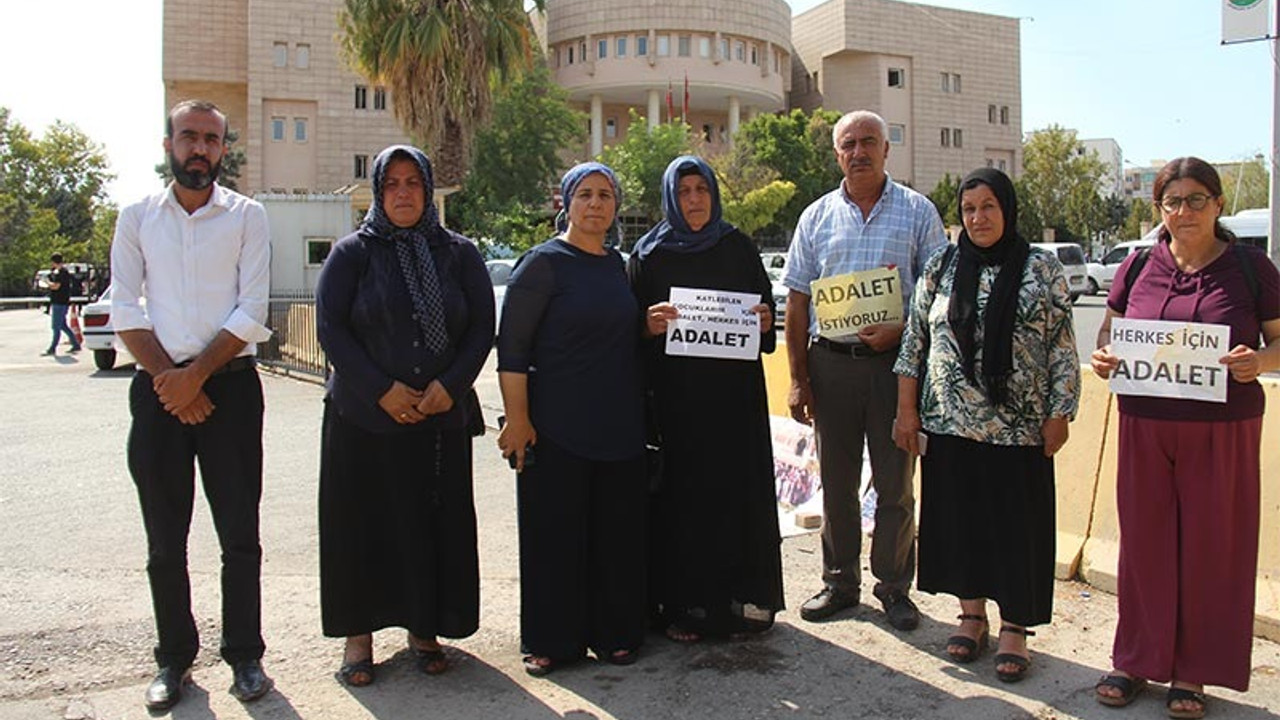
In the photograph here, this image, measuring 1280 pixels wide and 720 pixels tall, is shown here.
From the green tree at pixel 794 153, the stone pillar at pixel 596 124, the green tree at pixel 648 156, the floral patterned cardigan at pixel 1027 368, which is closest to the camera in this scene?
the floral patterned cardigan at pixel 1027 368

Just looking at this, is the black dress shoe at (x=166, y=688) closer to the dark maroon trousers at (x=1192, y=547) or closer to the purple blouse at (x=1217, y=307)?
the dark maroon trousers at (x=1192, y=547)

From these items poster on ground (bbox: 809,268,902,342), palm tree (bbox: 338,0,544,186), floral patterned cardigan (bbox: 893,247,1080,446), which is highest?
palm tree (bbox: 338,0,544,186)

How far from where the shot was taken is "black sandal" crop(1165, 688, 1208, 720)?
11.9ft

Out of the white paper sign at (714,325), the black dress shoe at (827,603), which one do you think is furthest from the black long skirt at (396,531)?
the black dress shoe at (827,603)

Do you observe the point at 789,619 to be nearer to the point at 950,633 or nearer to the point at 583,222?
the point at 950,633

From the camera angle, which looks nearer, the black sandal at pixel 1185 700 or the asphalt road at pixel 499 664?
the black sandal at pixel 1185 700

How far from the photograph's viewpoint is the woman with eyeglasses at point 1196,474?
363cm

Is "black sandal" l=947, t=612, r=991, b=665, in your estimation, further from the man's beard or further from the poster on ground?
the man's beard

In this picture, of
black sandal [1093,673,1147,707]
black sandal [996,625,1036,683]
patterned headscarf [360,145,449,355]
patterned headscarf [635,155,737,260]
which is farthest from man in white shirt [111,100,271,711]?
black sandal [1093,673,1147,707]

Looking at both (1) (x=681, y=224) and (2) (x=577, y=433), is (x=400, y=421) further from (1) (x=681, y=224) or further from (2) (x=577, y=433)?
(1) (x=681, y=224)

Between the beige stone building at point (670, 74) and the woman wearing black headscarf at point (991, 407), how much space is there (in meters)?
51.4

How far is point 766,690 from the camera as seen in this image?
13.0 feet

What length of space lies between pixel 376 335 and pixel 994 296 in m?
2.37

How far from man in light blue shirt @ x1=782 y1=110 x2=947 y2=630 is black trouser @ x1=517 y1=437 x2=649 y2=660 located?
102 cm
